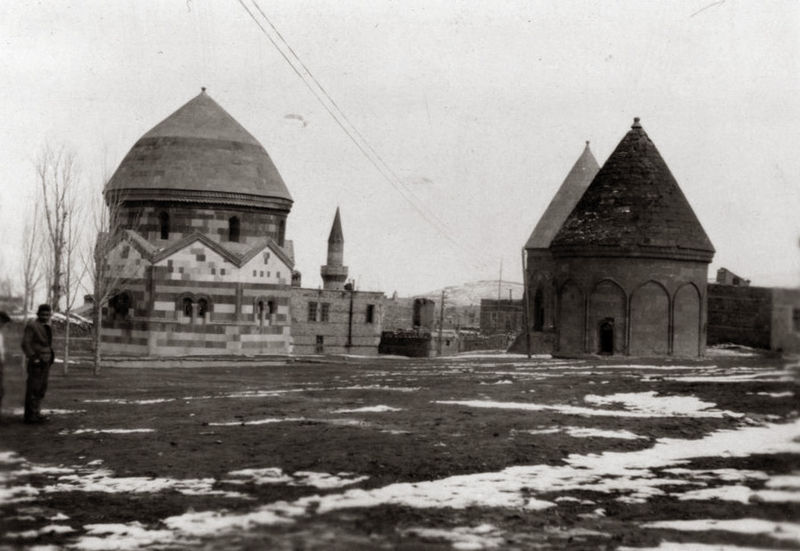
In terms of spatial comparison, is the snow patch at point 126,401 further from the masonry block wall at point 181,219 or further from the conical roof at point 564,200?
the conical roof at point 564,200

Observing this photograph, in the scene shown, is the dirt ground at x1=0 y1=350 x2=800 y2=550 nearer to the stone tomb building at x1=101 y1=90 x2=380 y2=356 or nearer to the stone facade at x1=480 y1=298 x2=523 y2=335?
the stone tomb building at x1=101 y1=90 x2=380 y2=356

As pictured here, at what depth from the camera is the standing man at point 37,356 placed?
38.6ft

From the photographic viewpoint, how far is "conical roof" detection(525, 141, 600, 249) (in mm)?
47750

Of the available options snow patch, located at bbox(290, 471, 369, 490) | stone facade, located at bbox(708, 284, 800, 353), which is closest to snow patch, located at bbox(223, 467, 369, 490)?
snow patch, located at bbox(290, 471, 369, 490)

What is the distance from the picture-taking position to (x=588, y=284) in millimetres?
34812

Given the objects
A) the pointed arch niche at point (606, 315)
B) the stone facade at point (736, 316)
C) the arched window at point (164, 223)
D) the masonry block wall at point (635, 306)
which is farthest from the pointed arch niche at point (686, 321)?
the arched window at point (164, 223)

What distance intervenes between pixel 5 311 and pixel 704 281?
31.1 m

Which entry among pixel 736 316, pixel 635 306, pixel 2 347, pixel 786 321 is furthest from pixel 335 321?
pixel 786 321

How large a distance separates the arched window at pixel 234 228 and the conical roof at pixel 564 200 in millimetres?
16166

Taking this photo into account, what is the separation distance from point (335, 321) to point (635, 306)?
3130 cm

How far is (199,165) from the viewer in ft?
126

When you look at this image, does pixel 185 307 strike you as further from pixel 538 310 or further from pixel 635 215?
pixel 635 215

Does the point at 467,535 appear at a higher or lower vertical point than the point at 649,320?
lower

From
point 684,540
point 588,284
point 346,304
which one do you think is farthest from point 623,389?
point 346,304
